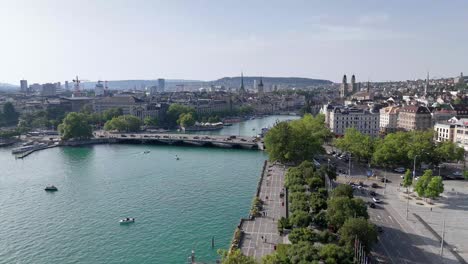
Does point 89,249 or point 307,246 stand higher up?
point 307,246

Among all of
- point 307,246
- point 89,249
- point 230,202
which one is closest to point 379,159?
point 230,202

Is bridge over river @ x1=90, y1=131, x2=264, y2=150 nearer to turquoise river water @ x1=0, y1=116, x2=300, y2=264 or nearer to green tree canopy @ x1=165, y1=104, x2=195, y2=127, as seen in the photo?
turquoise river water @ x1=0, y1=116, x2=300, y2=264

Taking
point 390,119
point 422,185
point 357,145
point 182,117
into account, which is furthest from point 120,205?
point 182,117

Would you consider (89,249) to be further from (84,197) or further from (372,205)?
(372,205)

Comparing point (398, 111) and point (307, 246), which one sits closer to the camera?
point (307, 246)

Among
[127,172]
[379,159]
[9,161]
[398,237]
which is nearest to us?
[398,237]

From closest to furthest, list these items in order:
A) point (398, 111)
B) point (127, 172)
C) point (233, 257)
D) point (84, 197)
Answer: point (233, 257) < point (84, 197) < point (127, 172) < point (398, 111)

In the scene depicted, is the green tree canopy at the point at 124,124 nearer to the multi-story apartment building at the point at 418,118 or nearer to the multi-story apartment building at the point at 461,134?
the multi-story apartment building at the point at 418,118
